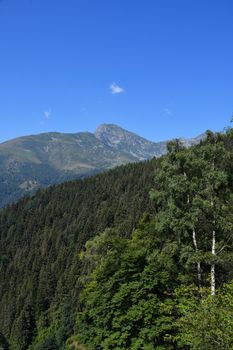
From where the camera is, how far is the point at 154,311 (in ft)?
117

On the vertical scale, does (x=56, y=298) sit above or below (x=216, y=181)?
below

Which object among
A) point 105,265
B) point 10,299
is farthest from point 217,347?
point 10,299

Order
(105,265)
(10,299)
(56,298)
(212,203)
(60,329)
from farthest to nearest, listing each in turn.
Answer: (10,299) → (56,298) → (60,329) → (105,265) → (212,203)

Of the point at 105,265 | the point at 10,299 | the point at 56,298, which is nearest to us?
the point at 105,265

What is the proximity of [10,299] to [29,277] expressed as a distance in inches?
472

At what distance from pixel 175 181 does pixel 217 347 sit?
20.2m

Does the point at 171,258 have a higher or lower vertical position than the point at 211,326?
higher

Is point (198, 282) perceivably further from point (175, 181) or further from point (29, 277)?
point (29, 277)

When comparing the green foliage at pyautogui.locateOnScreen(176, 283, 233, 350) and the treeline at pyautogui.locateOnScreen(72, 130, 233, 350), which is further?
the treeline at pyautogui.locateOnScreen(72, 130, 233, 350)

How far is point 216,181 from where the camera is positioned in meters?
38.0

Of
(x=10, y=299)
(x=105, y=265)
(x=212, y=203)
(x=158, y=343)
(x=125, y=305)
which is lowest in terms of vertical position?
(x=10, y=299)

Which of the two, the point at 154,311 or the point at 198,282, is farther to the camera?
the point at 198,282

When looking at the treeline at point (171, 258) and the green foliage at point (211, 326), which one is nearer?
the green foliage at point (211, 326)

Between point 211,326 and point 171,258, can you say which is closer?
point 211,326
